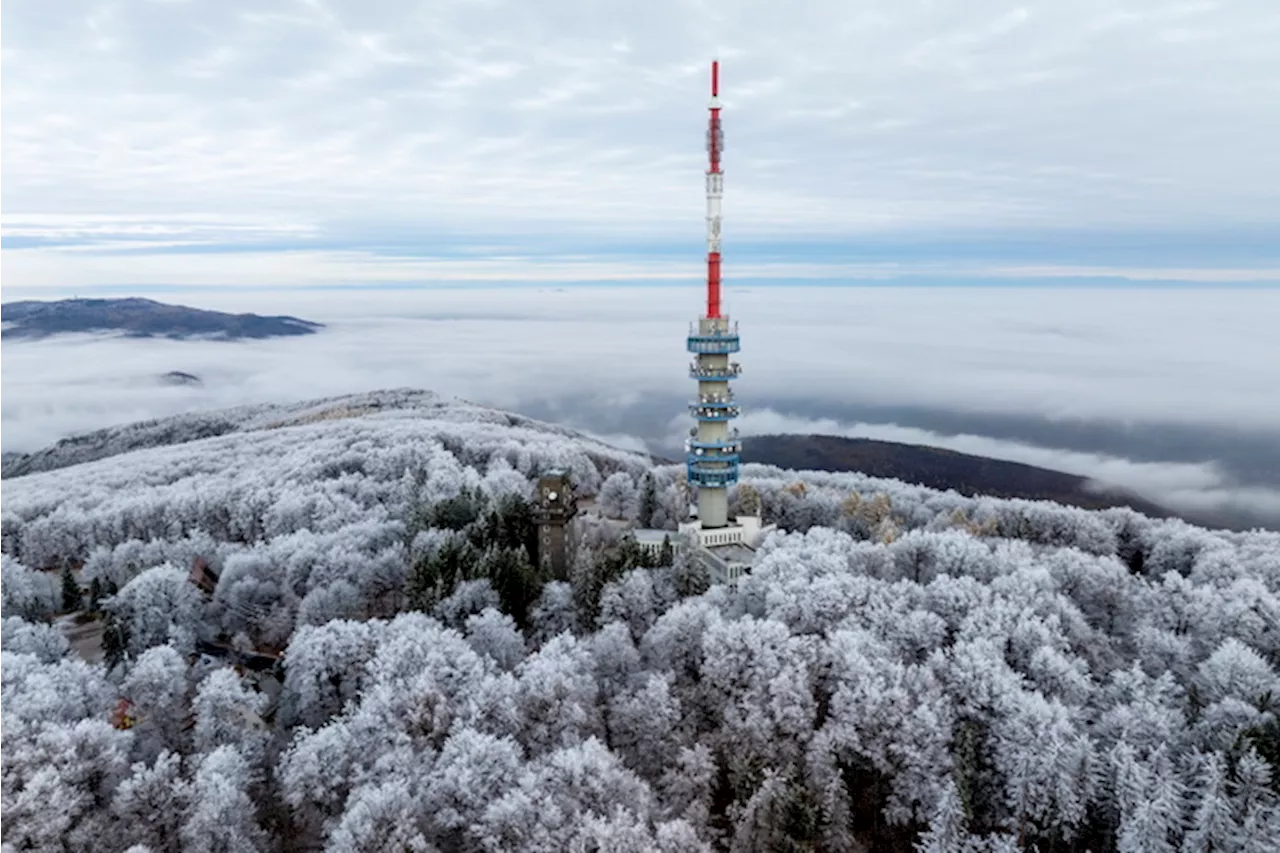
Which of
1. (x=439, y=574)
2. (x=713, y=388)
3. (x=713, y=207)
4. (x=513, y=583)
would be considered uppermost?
(x=713, y=207)

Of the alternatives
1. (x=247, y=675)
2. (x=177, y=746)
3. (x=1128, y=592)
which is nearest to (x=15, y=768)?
(x=177, y=746)

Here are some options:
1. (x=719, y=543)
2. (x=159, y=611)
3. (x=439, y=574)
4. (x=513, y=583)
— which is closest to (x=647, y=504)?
(x=719, y=543)

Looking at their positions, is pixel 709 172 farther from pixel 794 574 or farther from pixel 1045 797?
pixel 1045 797

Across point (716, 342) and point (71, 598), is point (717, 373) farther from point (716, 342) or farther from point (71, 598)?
point (71, 598)

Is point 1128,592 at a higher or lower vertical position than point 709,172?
lower

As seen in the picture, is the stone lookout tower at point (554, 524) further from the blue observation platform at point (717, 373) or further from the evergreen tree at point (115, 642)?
the evergreen tree at point (115, 642)

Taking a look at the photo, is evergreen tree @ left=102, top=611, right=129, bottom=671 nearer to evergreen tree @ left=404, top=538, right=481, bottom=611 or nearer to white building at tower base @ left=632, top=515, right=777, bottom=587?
evergreen tree @ left=404, top=538, right=481, bottom=611
